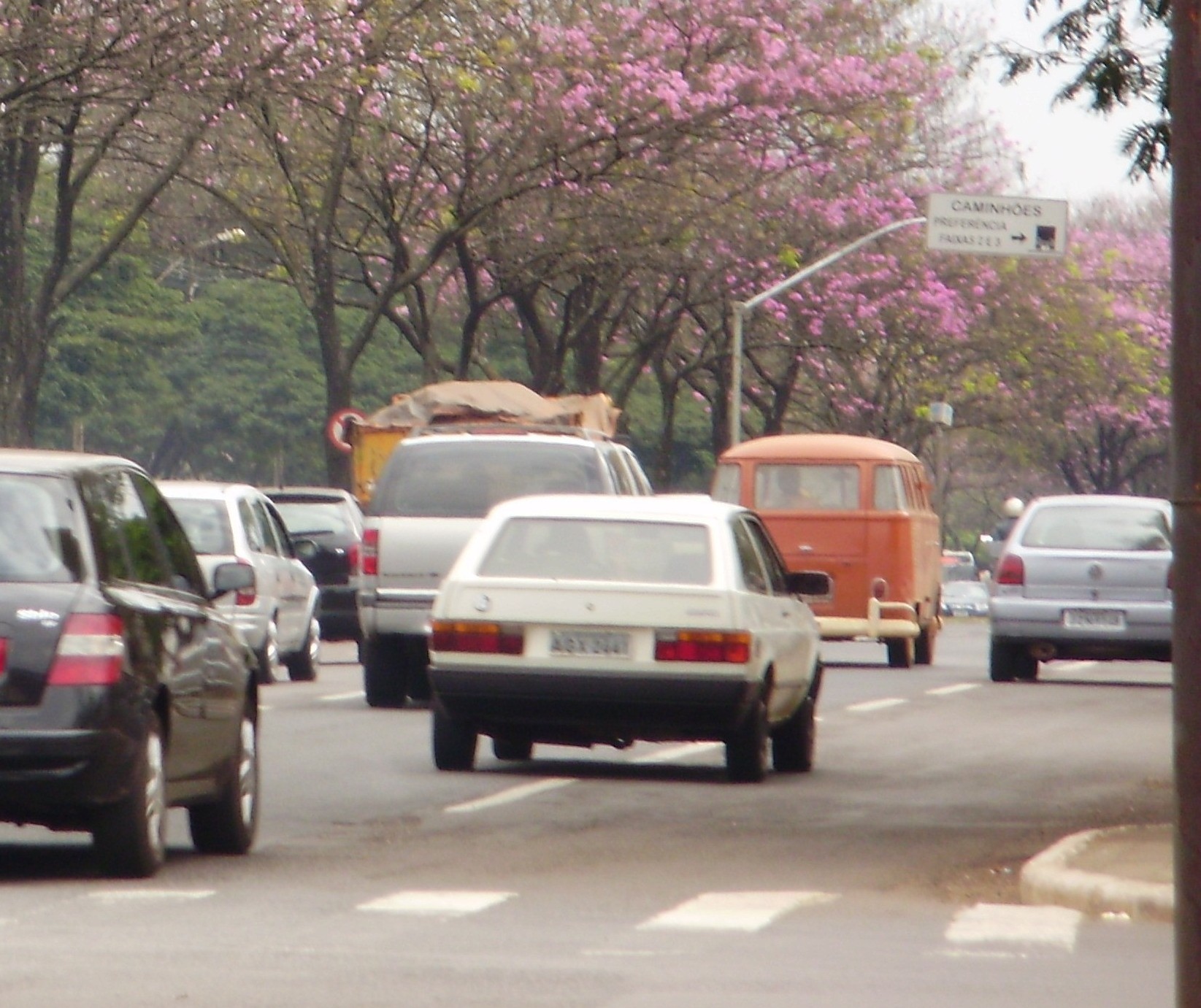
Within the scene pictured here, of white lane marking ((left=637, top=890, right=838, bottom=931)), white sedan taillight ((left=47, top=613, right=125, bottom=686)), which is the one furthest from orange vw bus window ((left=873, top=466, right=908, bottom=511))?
white sedan taillight ((left=47, top=613, right=125, bottom=686))

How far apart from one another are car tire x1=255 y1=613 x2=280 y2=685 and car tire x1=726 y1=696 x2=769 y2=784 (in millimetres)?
8274

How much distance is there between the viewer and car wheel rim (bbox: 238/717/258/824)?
437 inches

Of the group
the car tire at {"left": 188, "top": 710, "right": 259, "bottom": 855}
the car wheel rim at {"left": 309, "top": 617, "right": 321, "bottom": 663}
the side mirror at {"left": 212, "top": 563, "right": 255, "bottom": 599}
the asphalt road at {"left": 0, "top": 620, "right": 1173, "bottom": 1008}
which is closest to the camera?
the asphalt road at {"left": 0, "top": 620, "right": 1173, "bottom": 1008}

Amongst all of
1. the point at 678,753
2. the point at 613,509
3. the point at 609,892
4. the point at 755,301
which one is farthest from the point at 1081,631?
the point at 755,301

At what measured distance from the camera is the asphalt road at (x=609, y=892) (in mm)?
7660

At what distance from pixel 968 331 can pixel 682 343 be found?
17.4 feet

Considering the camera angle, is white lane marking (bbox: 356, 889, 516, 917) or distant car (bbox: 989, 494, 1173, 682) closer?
white lane marking (bbox: 356, 889, 516, 917)

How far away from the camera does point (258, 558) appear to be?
899 inches

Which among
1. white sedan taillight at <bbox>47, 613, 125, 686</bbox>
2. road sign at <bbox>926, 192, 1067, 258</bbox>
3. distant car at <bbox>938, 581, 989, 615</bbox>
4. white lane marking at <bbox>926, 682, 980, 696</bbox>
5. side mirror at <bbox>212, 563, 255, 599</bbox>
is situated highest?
road sign at <bbox>926, 192, 1067, 258</bbox>

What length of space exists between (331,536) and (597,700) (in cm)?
1520

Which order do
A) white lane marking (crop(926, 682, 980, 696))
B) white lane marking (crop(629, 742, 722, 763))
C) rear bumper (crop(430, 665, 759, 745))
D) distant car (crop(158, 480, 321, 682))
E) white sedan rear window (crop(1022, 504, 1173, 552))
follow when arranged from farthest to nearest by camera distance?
1. white sedan rear window (crop(1022, 504, 1173, 552))
2. white lane marking (crop(926, 682, 980, 696))
3. distant car (crop(158, 480, 321, 682))
4. white lane marking (crop(629, 742, 722, 763))
5. rear bumper (crop(430, 665, 759, 745))

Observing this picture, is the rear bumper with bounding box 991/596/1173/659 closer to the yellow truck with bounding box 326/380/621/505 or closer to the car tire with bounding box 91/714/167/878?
the yellow truck with bounding box 326/380/621/505

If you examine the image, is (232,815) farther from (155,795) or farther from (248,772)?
(155,795)

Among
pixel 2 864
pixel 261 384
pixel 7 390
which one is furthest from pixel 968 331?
pixel 2 864
